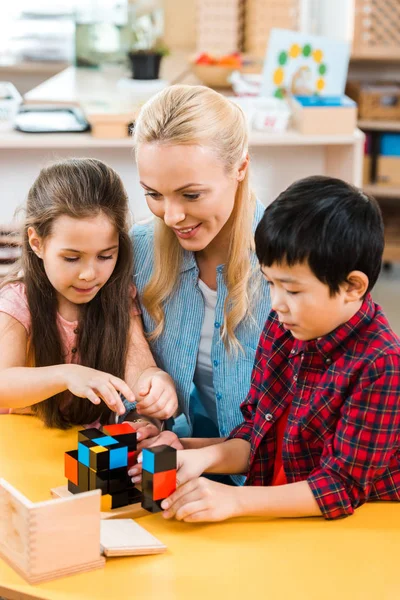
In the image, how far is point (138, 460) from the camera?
1370 mm

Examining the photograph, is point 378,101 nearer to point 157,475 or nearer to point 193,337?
point 193,337

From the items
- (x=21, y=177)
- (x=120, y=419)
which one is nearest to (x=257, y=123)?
(x=21, y=177)

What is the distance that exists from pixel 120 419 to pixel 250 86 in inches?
76.7

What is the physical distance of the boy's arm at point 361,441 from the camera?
126 cm

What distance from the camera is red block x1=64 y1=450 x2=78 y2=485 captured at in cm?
132

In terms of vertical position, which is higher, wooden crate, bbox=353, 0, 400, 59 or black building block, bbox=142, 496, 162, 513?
wooden crate, bbox=353, 0, 400, 59

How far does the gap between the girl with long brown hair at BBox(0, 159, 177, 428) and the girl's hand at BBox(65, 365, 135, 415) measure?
4 centimetres

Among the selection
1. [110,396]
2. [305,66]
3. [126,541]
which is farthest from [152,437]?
[305,66]

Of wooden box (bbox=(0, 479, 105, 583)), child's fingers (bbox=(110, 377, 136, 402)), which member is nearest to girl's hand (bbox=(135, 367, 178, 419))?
child's fingers (bbox=(110, 377, 136, 402))

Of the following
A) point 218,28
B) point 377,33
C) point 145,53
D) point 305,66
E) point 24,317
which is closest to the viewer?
point 24,317

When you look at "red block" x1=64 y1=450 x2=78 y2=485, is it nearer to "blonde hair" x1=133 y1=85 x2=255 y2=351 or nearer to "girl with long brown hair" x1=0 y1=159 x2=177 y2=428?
"girl with long brown hair" x1=0 y1=159 x2=177 y2=428

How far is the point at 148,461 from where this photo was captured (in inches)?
48.7

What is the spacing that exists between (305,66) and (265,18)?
111 centimetres

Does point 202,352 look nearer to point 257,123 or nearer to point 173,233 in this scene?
point 173,233
